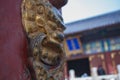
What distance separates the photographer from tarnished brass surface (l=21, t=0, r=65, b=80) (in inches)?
14.2

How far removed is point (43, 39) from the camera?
0.38 meters

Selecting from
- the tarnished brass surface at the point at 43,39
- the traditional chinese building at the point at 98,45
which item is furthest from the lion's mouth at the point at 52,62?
the traditional chinese building at the point at 98,45

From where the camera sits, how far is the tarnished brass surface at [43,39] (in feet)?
1.19

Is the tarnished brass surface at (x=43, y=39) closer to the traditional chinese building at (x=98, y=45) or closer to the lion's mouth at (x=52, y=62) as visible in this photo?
the lion's mouth at (x=52, y=62)

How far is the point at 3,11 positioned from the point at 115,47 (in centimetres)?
662

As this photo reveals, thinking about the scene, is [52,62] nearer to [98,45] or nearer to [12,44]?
[12,44]

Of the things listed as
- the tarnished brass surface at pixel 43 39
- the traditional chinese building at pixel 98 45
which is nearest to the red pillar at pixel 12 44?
the tarnished brass surface at pixel 43 39

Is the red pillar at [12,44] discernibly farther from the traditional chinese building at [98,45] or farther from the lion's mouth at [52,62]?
the traditional chinese building at [98,45]

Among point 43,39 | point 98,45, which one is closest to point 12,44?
point 43,39

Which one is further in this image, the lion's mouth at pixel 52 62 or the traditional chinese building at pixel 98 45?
the traditional chinese building at pixel 98 45

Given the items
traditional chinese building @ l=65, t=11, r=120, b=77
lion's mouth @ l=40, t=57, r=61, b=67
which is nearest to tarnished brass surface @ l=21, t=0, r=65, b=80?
lion's mouth @ l=40, t=57, r=61, b=67

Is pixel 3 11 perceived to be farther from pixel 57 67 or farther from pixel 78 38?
pixel 78 38

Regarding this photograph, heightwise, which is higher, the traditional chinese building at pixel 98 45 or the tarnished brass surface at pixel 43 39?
the tarnished brass surface at pixel 43 39

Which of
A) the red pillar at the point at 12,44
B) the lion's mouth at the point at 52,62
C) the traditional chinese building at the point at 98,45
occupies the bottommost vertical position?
the traditional chinese building at the point at 98,45
